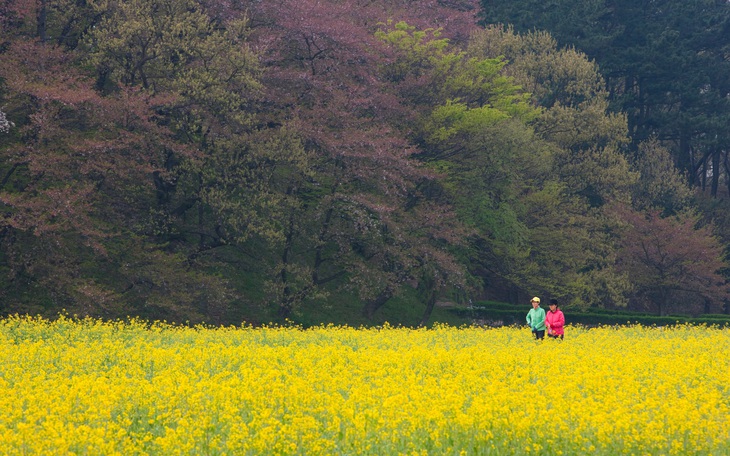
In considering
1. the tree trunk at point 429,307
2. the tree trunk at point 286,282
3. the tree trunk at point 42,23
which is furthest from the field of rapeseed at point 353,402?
the tree trunk at point 429,307

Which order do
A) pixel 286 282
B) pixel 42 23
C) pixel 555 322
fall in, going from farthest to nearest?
pixel 286 282 < pixel 42 23 < pixel 555 322

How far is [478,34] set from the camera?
163 feet

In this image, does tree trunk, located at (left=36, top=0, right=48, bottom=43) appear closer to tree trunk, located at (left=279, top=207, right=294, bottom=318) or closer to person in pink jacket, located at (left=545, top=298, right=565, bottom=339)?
tree trunk, located at (left=279, top=207, right=294, bottom=318)

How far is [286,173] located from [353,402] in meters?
23.2

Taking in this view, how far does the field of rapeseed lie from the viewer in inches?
402

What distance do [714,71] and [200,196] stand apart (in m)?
45.6

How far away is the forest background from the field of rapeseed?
1311 centimetres

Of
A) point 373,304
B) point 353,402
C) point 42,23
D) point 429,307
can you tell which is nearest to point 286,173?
point 373,304

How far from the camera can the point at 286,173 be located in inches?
1351

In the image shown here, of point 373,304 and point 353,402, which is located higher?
point 353,402

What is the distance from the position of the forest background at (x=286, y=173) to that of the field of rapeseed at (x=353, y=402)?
13.1 meters

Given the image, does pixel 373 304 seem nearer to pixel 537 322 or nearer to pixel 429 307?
pixel 429 307

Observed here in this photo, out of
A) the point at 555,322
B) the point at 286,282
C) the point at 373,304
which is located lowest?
the point at 373,304

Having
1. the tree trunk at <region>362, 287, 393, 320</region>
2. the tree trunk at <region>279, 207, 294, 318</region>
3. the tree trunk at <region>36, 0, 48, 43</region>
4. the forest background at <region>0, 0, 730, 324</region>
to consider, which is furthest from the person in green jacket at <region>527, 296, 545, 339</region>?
the tree trunk at <region>36, 0, 48, 43</region>
